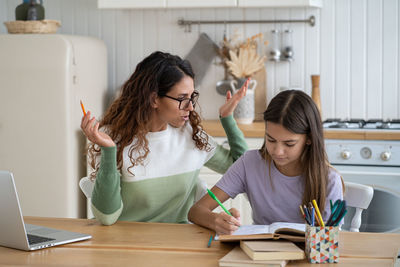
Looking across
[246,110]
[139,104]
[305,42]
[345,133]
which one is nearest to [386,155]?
[345,133]

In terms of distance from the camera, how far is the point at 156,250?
1.65 metres

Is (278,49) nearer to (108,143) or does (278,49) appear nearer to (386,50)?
(386,50)

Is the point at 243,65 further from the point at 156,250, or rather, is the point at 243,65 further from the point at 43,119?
the point at 156,250

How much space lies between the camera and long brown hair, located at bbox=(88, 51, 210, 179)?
2.14 m

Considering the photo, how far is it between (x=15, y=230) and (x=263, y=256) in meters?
0.68

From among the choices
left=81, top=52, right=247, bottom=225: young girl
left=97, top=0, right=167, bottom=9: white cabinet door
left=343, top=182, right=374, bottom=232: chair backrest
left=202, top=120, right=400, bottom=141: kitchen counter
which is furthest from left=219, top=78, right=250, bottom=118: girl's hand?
left=97, top=0, right=167, bottom=9: white cabinet door

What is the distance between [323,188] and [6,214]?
96 centimetres

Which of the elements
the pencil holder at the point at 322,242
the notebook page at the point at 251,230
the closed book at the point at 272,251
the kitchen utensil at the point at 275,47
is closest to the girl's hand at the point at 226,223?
the notebook page at the point at 251,230

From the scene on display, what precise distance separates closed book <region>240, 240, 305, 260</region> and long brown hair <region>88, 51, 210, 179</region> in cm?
71

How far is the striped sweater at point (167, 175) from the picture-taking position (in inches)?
84.6

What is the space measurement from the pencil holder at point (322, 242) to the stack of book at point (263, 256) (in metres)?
0.03

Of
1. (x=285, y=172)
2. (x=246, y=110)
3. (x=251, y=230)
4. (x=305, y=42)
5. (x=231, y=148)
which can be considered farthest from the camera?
(x=305, y=42)

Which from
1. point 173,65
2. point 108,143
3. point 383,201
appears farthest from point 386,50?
point 108,143

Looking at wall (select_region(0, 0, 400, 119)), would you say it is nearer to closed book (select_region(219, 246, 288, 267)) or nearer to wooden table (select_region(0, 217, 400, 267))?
wooden table (select_region(0, 217, 400, 267))
